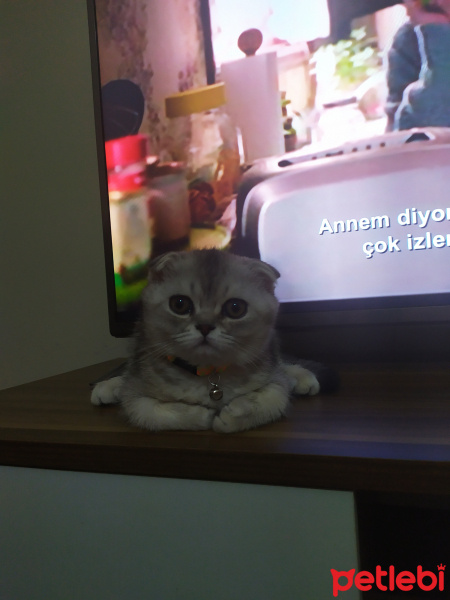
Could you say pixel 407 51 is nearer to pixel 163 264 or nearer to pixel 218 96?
pixel 218 96

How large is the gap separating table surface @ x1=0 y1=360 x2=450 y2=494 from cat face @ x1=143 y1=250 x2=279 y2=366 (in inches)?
4.0

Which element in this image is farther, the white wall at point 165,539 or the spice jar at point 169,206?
the spice jar at point 169,206

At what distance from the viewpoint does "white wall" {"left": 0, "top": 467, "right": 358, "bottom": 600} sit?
483 mm

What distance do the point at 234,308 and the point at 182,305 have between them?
0.07 metres

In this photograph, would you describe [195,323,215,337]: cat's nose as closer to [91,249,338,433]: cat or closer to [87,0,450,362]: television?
[91,249,338,433]: cat

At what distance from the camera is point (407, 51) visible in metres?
0.83

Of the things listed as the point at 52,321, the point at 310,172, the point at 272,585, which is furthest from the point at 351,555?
the point at 52,321

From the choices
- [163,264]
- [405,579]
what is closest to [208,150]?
[163,264]

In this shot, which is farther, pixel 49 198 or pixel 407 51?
pixel 49 198

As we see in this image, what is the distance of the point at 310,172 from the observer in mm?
892

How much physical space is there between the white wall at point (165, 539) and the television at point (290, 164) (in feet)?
1.44

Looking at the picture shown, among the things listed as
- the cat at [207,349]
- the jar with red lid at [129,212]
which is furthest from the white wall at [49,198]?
the cat at [207,349]

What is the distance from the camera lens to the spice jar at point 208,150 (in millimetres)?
943

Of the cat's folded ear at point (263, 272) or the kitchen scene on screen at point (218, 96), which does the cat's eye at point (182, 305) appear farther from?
the kitchen scene on screen at point (218, 96)
